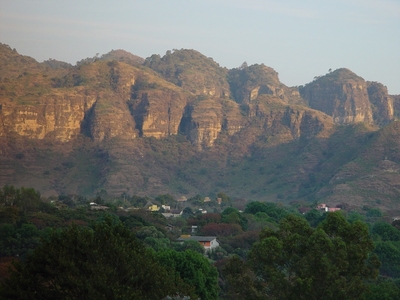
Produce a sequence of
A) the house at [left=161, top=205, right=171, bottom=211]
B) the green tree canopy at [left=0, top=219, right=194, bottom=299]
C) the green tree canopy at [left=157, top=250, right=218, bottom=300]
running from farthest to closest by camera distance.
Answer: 1. the house at [left=161, top=205, right=171, bottom=211]
2. the green tree canopy at [left=157, top=250, right=218, bottom=300]
3. the green tree canopy at [left=0, top=219, right=194, bottom=299]

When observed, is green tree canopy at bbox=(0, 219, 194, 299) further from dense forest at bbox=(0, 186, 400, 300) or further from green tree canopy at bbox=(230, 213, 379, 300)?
green tree canopy at bbox=(230, 213, 379, 300)

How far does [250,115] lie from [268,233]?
153561mm

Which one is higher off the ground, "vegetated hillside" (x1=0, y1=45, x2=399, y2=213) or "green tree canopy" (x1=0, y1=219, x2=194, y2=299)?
"green tree canopy" (x1=0, y1=219, x2=194, y2=299)

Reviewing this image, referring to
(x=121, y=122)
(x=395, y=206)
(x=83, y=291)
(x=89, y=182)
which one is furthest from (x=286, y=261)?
(x=121, y=122)

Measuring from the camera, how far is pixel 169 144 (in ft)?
602

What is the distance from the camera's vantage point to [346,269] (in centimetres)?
3688

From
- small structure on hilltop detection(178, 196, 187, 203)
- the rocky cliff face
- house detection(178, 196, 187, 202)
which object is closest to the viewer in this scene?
small structure on hilltop detection(178, 196, 187, 203)

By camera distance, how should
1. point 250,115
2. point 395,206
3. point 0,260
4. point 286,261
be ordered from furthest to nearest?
point 250,115 < point 395,206 < point 0,260 < point 286,261

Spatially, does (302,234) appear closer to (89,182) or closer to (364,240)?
(364,240)

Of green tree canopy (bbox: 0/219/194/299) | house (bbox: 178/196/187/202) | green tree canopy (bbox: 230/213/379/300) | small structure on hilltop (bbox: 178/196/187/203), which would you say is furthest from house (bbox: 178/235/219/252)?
house (bbox: 178/196/187/202)

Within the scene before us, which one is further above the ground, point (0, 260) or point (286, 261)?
point (286, 261)

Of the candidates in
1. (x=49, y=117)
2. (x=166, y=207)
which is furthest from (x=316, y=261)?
(x=49, y=117)

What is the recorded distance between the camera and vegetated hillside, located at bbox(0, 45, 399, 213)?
15788 centimetres

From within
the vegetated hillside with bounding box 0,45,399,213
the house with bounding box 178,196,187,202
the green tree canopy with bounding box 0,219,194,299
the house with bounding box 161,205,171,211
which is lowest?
the house with bounding box 178,196,187,202
